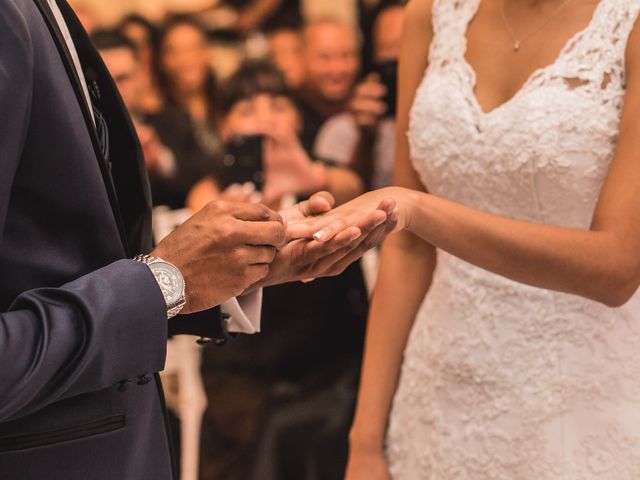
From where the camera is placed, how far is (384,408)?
72.0 inches

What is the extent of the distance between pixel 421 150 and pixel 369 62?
7.26 feet

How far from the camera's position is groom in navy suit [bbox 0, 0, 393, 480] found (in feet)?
3.25

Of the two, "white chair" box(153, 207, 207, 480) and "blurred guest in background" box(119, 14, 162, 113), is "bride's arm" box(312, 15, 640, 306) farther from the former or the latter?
"blurred guest in background" box(119, 14, 162, 113)

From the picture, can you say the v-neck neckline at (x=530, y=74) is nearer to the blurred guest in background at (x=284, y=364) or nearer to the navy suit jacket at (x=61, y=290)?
the navy suit jacket at (x=61, y=290)

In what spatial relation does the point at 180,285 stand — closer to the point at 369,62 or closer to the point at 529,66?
the point at 529,66

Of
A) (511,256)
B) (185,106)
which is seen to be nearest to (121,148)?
(511,256)

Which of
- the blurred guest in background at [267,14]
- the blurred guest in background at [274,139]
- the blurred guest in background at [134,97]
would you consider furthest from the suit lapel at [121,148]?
the blurred guest in background at [267,14]

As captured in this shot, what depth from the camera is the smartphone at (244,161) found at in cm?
320

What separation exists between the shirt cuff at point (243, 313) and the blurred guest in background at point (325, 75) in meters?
2.33

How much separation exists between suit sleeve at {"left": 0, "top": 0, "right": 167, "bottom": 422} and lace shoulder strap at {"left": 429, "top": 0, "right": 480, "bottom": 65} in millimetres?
937

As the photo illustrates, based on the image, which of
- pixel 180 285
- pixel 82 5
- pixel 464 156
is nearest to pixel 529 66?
pixel 464 156


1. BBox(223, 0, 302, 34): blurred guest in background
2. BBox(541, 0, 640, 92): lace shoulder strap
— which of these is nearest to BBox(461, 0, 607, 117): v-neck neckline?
BBox(541, 0, 640, 92): lace shoulder strap

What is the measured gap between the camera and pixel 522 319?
1.69 meters

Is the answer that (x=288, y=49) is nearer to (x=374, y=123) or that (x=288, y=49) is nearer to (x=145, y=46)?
(x=145, y=46)
